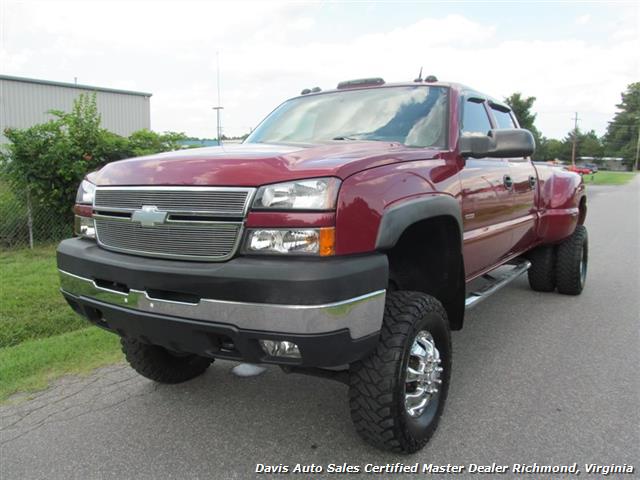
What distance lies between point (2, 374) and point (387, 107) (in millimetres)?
3194

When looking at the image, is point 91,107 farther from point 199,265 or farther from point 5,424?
point 199,265

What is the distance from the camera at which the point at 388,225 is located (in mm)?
2402

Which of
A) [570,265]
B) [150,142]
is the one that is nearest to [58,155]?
[150,142]

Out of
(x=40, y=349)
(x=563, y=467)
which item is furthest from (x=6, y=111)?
(x=563, y=467)

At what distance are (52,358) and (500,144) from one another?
346 cm

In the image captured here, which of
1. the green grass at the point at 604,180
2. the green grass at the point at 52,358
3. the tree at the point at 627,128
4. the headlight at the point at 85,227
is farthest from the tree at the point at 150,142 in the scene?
the tree at the point at 627,128

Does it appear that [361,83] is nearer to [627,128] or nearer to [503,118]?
[503,118]

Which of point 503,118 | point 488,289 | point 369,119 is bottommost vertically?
point 488,289

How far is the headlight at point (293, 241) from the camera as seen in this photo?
2194mm

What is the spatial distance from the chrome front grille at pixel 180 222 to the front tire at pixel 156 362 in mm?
966

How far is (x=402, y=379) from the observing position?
2.57m

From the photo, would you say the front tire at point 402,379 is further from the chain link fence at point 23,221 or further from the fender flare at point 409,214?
the chain link fence at point 23,221

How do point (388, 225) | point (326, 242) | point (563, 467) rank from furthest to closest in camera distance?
point (563, 467) < point (388, 225) < point (326, 242)

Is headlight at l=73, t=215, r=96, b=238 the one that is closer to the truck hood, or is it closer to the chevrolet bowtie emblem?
the truck hood
